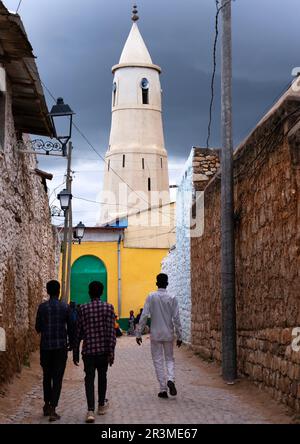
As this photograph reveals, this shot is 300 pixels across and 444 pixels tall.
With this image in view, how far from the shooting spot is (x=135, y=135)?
4241 centimetres

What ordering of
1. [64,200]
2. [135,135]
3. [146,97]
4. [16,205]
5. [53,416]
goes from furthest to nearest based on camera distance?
[146,97]
[135,135]
[64,200]
[16,205]
[53,416]

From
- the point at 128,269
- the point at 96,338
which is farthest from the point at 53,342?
the point at 128,269

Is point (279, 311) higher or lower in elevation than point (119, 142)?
lower

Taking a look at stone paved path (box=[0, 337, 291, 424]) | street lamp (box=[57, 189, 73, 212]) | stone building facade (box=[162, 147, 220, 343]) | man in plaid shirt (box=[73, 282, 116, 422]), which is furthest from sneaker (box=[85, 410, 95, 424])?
street lamp (box=[57, 189, 73, 212])

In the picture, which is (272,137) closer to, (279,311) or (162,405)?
(279,311)

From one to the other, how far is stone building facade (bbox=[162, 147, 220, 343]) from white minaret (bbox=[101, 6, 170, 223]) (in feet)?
70.4

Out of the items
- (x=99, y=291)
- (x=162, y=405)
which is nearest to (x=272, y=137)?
(x=99, y=291)

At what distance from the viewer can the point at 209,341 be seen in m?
14.6

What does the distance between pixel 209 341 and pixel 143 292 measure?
24.3 metres

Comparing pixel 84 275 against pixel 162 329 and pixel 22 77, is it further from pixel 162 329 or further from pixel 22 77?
pixel 162 329

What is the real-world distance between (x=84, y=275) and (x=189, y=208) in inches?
819

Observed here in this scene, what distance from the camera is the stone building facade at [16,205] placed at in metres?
9.75

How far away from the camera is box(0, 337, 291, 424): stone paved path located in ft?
26.1

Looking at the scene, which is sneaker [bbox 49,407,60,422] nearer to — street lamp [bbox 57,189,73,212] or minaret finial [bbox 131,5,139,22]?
street lamp [bbox 57,189,73,212]
